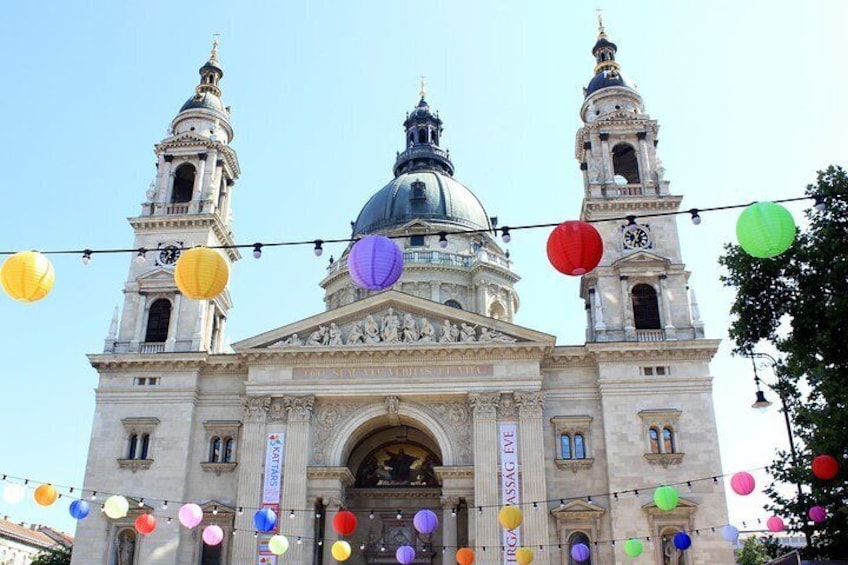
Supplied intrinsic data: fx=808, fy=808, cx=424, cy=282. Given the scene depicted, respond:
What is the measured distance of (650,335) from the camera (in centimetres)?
3547

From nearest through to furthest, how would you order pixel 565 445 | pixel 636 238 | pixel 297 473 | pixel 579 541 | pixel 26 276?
pixel 26 276 < pixel 579 541 < pixel 297 473 < pixel 565 445 < pixel 636 238

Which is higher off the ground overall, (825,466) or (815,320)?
(815,320)

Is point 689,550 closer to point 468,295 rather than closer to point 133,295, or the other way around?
point 468,295

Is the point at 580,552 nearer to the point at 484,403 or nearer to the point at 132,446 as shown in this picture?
the point at 484,403

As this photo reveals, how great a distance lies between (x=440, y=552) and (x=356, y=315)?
446 inches

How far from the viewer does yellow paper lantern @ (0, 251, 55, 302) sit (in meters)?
14.6

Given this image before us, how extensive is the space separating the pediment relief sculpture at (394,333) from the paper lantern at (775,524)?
482 inches

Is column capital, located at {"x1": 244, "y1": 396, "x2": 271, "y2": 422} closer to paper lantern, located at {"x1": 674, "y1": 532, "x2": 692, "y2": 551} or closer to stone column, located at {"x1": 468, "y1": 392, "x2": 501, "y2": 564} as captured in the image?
stone column, located at {"x1": 468, "y1": 392, "x2": 501, "y2": 564}

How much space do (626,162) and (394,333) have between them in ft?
52.4

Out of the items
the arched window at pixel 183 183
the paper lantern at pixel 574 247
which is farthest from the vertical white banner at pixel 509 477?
the arched window at pixel 183 183

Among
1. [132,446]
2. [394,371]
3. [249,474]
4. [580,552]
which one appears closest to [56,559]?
[132,446]

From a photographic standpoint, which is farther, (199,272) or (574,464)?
(574,464)

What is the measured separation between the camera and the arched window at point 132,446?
114 feet

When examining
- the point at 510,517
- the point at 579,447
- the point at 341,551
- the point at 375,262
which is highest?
the point at 579,447
